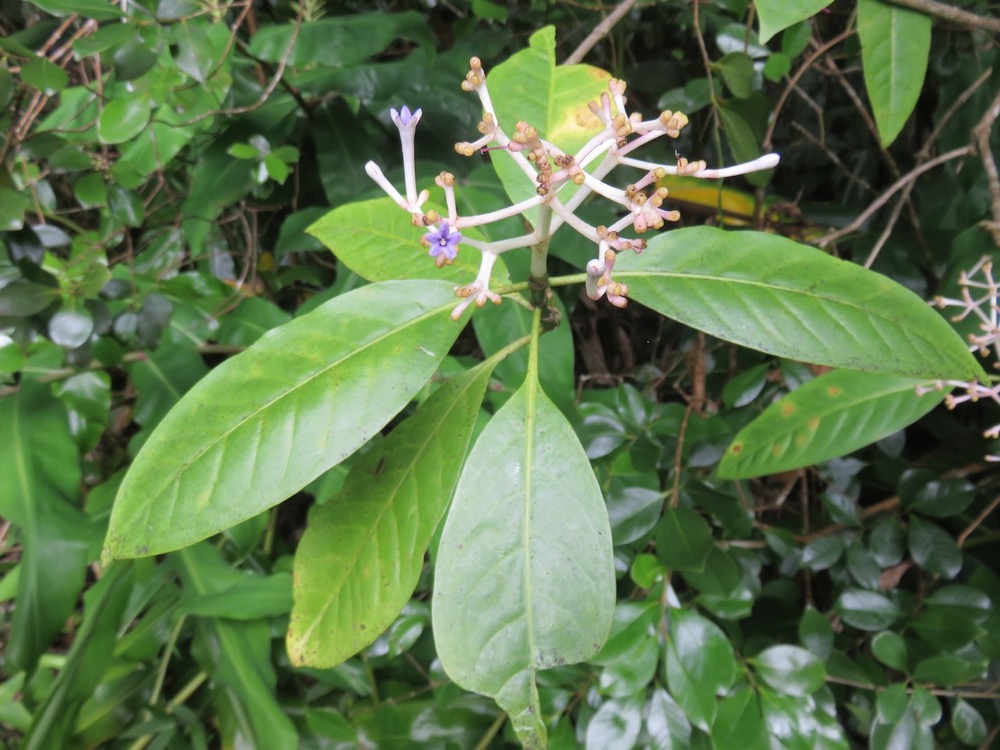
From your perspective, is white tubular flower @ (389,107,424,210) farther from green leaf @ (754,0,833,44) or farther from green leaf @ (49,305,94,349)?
green leaf @ (49,305,94,349)

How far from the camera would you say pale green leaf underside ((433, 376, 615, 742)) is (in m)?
0.42

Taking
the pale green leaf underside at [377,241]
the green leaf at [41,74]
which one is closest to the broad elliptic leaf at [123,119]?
the green leaf at [41,74]

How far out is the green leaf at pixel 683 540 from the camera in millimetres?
713

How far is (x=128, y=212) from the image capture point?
910mm

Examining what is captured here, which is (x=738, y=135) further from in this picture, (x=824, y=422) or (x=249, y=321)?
(x=249, y=321)

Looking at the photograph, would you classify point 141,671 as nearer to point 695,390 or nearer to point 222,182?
point 222,182

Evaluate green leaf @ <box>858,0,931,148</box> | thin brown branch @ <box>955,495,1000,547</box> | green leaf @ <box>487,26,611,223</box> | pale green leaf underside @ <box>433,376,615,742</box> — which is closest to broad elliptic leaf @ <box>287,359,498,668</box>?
pale green leaf underside @ <box>433,376,615,742</box>

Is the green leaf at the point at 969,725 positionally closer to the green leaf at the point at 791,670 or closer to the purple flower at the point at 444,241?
the green leaf at the point at 791,670

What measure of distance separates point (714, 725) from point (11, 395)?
1027 mm

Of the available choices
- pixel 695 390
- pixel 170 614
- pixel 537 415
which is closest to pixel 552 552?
pixel 537 415

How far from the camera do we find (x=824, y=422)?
0.72m

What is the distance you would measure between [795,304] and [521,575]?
254 millimetres

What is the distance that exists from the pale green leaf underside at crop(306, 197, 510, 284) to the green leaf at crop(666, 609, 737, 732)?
0.47m

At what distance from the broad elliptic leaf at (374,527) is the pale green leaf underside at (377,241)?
105mm
